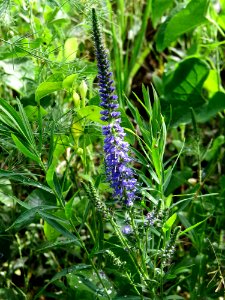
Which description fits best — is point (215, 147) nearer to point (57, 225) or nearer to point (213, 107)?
point (213, 107)

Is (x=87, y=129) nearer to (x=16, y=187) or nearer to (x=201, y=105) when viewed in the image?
(x=16, y=187)

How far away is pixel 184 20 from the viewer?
195cm

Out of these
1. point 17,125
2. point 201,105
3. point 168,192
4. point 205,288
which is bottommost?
point 205,288

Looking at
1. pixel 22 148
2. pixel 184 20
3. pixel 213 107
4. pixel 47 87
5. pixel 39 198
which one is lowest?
pixel 39 198

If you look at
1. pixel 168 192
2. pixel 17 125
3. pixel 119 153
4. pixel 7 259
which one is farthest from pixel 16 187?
pixel 119 153

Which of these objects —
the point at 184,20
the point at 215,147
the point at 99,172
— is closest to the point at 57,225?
the point at 99,172

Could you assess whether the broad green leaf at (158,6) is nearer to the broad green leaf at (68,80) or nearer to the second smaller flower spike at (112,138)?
the broad green leaf at (68,80)

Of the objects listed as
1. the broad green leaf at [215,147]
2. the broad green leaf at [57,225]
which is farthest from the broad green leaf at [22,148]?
the broad green leaf at [215,147]

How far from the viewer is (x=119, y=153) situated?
1117 millimetres

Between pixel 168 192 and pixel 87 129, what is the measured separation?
419 mm

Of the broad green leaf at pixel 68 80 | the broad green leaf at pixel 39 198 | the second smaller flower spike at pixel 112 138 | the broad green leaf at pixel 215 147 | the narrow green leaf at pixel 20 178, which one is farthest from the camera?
the broad green leaf at pixel 215 147

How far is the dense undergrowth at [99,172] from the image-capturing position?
3.97 ft

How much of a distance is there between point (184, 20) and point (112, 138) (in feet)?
3.13

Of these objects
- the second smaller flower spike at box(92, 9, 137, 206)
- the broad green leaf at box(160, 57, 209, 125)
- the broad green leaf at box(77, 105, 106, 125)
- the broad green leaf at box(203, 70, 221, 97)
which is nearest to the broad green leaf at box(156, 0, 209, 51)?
the broad green leaf at box(160, 57, 209, 125)
